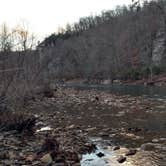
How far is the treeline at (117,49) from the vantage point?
294 feet

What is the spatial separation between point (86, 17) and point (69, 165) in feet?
505

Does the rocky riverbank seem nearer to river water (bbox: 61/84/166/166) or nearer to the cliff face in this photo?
river water (bbox: 61/84/166/166)

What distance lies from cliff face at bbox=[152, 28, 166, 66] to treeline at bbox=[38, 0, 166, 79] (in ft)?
1.02

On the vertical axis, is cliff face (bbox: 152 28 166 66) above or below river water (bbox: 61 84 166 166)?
above

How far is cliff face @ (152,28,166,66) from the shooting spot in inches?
3420

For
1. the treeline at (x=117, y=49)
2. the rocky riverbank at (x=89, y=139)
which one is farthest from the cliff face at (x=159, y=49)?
the rocky riverbank at (x=89, y=139)

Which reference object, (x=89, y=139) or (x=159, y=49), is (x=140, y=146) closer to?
(x=89, y=139)

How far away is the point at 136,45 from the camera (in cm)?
10212

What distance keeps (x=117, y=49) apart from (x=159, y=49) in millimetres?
16689

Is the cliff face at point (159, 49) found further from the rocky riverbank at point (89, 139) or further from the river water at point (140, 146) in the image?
the river water at point (140, 146)

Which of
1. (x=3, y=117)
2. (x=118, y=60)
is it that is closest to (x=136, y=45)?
(x=118, y=60)

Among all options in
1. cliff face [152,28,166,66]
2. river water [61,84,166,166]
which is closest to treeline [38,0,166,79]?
cliff face [152,28,166,66]

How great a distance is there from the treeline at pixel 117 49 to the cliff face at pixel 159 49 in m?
0.31

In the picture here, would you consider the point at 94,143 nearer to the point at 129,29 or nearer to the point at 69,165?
the point at 69,165
